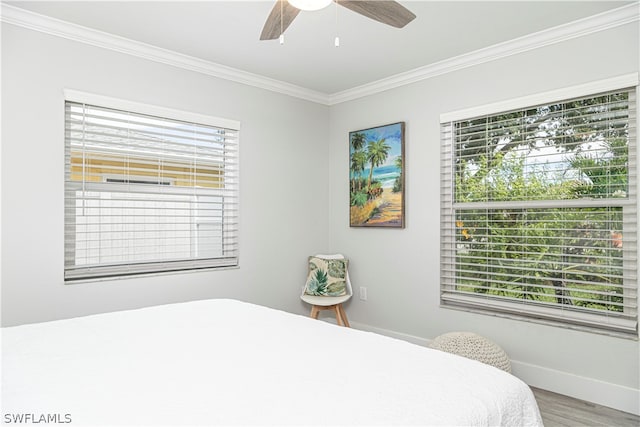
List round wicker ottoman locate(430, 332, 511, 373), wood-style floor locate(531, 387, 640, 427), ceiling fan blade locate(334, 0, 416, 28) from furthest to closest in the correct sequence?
round wicker ottoman locate(430, 332, 511, 373) < wood-style floor locate(531, 387, 640, 427) < ceiling fan blade locate(334, 0, 416, 28)

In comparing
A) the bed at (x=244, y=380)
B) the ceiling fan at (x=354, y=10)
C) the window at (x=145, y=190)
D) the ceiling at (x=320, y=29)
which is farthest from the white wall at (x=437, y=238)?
the bed at (x=244, y=380)

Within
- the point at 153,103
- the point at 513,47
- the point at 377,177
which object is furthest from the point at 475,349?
the point at 153,103

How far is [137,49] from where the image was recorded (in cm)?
309

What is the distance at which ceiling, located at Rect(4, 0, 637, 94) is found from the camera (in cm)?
255

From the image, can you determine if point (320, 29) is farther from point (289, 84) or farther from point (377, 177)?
point (377, 177)

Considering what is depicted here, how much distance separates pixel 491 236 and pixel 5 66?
3.45 meters

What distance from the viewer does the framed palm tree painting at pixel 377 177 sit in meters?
3.80

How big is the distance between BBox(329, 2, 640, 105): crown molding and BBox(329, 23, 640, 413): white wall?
0.14 ft

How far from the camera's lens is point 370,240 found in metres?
4.07

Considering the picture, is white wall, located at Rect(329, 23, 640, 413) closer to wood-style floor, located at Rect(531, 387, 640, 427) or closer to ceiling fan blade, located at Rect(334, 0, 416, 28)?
wood-style floor, located at Rect(531, 387, 640, 427)

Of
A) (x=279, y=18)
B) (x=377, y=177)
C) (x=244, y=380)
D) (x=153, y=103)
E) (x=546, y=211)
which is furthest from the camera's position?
(x=377, y=177)

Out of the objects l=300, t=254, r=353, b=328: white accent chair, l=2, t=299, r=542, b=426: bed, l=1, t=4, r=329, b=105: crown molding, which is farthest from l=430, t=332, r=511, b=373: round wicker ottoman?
l=1, t=4, r=329, b=105: crown molding

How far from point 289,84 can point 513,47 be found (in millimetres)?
1920

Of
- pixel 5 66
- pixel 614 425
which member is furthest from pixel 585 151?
pixel 5 66
